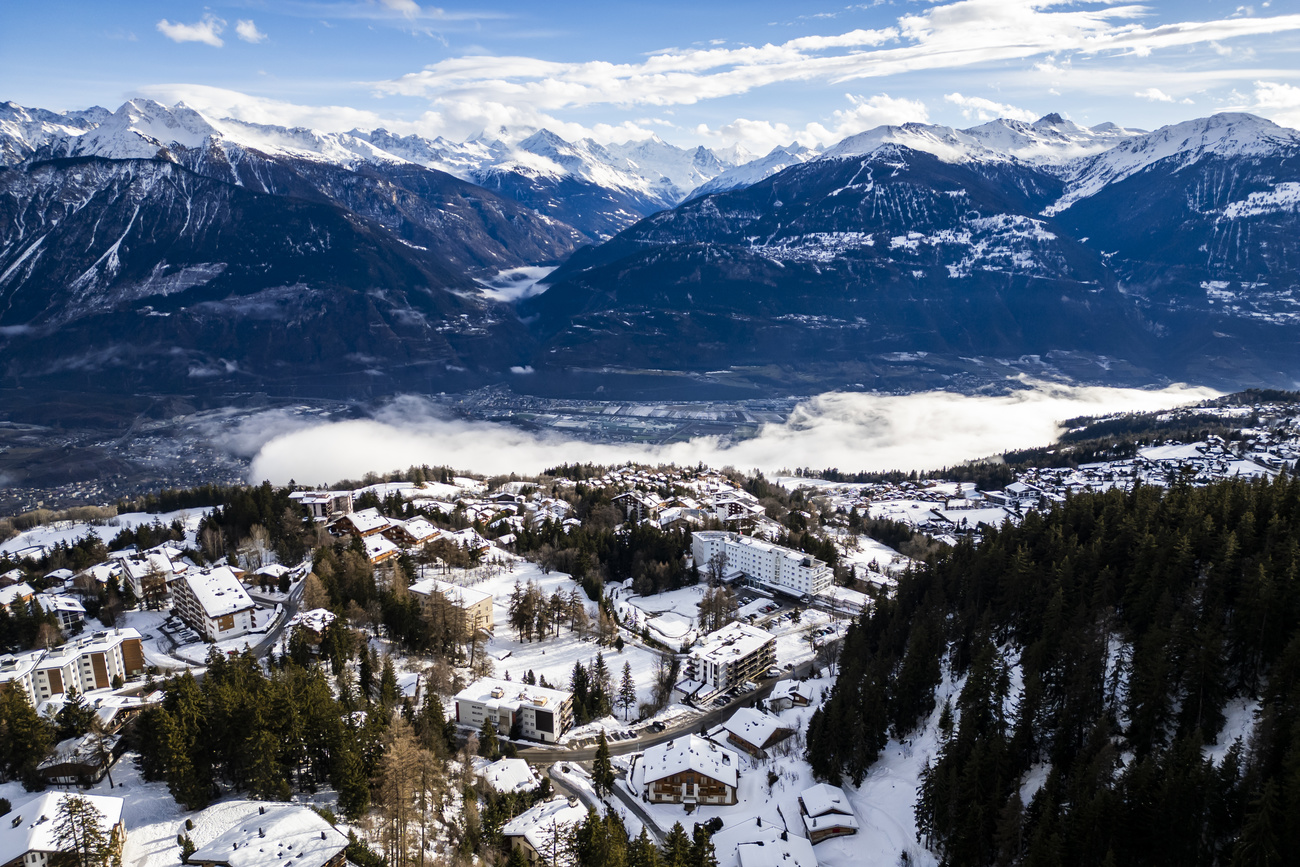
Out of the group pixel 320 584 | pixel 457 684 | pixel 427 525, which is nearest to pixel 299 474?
pixel 427 525

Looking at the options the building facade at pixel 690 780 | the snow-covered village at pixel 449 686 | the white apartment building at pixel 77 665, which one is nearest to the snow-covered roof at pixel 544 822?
the snow-covered village at pixel 449 686

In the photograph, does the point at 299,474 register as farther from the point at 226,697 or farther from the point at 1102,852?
the point at 1102,852

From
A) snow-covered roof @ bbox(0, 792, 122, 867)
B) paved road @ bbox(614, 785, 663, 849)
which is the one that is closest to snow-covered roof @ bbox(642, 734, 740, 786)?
paved road @ bbox(614, 785, 663, 849)

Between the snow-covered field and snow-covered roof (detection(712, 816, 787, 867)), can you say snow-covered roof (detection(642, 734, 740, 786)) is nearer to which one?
snow-covered roof (detection(712, 816, 787, 867))

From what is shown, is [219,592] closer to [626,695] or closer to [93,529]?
[626,695]

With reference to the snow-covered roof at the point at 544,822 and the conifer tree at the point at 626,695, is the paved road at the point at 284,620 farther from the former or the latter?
the snow-covered roof at the point at 544,822

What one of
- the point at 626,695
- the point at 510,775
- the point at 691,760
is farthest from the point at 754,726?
the point at 510,775

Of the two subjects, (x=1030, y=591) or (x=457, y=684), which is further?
(x=457, y=684)
